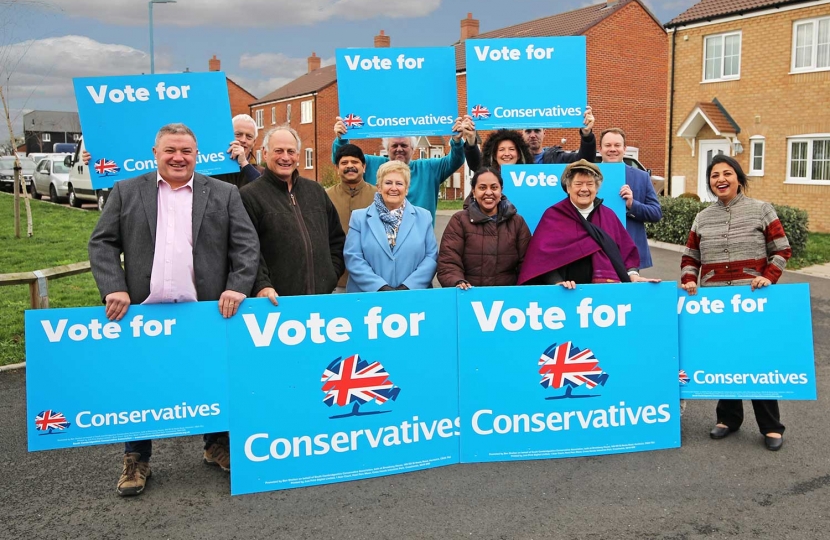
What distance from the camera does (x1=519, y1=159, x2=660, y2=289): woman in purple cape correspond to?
476 centimetres

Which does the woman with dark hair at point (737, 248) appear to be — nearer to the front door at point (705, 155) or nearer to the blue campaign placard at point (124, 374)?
the blue campaign placard at point (124, 374)

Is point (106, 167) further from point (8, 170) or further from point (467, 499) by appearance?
point (8, 170)

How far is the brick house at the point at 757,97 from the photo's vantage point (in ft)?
63.0

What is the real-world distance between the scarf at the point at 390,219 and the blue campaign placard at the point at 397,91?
3.08 ft

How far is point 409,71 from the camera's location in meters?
5.76

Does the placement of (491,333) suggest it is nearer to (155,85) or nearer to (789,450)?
(789,450)

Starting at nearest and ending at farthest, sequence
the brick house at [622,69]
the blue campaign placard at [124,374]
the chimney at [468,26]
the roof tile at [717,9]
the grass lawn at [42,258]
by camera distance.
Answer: the blue campaign placard at [124,374] < the grass lawn at [42,258] < the roof tile at [717,9] < the brick house at [622,69] < the chimney at [468,26]

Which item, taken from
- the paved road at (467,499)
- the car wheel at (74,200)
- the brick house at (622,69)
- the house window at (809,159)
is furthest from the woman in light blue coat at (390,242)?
the brick house at (622,69)

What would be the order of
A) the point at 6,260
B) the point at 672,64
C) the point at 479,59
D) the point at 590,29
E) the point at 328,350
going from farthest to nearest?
the point at 590,29
the point at 672,64
the point at 6,260
the point at 479,59
the point at 328,350

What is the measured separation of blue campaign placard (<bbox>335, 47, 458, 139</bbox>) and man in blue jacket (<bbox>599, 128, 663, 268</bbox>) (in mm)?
1257

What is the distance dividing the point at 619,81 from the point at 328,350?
3147cm

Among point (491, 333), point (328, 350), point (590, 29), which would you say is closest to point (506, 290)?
point (491, 333)

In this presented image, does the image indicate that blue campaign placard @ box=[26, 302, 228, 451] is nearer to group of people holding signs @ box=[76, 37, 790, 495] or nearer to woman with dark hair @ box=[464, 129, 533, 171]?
group of people holding signs @ box=[76, 37, 790, 495]

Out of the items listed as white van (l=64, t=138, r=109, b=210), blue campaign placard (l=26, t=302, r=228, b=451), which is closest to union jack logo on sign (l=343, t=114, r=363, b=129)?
blue campaign placard (l=26, t=302, r=228, b=451)
